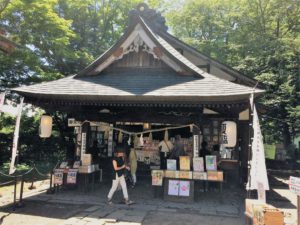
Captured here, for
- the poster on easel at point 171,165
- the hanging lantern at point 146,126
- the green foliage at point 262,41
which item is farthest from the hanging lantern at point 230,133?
the green foliage at point 262,41

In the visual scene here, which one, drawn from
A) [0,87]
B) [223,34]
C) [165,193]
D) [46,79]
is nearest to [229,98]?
[165,193]

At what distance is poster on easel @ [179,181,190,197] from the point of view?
10366 millimetres

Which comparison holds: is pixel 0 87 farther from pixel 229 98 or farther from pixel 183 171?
pixel 229 98

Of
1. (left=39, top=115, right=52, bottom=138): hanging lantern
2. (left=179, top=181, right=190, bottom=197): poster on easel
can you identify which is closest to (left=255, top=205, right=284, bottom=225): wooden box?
(left=179, top=181, right=190, bottom=197): poster on easel

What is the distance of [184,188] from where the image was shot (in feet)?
34.2

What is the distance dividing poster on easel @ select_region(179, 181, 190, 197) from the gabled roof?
2.93 meters

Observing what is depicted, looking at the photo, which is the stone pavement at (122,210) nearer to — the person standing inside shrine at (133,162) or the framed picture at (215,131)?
the person standing inside shrine at (133,162)

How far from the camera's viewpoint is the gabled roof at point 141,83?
394 inches

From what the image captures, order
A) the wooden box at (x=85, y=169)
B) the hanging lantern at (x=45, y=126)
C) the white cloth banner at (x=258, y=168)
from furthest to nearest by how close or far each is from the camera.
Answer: the hanging lantern at (x=45, y=126), the wooden box at (x=85, y=169), the white cloth banner at (x=258, y=168)

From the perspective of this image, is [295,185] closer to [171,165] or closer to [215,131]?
[171,165]

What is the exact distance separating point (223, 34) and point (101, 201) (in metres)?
23.0

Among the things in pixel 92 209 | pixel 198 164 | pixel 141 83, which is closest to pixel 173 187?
pixel 198 164

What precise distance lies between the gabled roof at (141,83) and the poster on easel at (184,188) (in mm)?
2926

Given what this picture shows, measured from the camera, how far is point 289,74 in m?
21.4
